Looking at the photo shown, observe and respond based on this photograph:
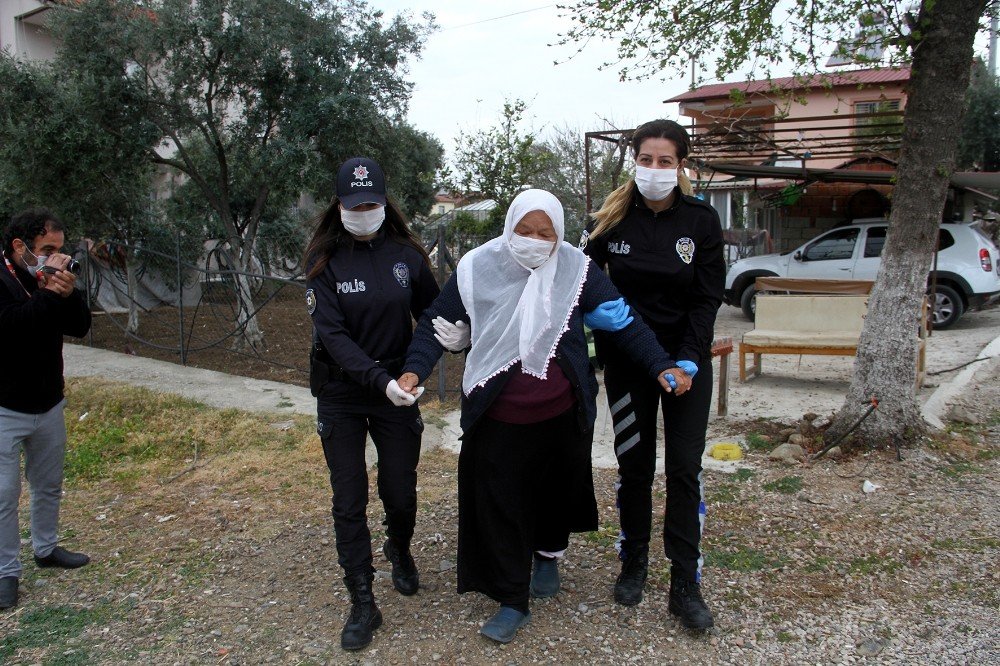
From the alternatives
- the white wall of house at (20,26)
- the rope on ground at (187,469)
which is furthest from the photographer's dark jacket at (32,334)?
the white wall of house at (20,26)

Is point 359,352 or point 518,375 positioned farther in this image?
point 359,352

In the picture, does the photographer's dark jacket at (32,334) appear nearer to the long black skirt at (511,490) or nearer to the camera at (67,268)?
the camera at (67,268)

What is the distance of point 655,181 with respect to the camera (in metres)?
3.08

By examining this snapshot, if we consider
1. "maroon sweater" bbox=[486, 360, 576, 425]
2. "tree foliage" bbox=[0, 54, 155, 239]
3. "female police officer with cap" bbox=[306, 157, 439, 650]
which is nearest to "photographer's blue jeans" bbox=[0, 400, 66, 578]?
"female police officer with cap" bbox=[306, 157, 439, 650]

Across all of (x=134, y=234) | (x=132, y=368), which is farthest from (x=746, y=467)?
(x=134, y=234)

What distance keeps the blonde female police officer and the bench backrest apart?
Answer: 199 inches

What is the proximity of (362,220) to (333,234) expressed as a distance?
17cm

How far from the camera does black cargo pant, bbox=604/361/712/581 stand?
121 inches

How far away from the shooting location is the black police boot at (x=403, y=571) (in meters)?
3.42

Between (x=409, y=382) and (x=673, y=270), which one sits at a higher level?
(x=673, y=270)

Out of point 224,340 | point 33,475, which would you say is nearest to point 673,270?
point 33,475

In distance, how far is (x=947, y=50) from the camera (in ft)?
16.0

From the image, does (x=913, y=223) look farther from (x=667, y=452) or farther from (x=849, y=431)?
(x=667, y=452)

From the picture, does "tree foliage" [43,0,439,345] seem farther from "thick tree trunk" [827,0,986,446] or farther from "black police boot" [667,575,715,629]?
"black police boot" [667,575,715,629]
